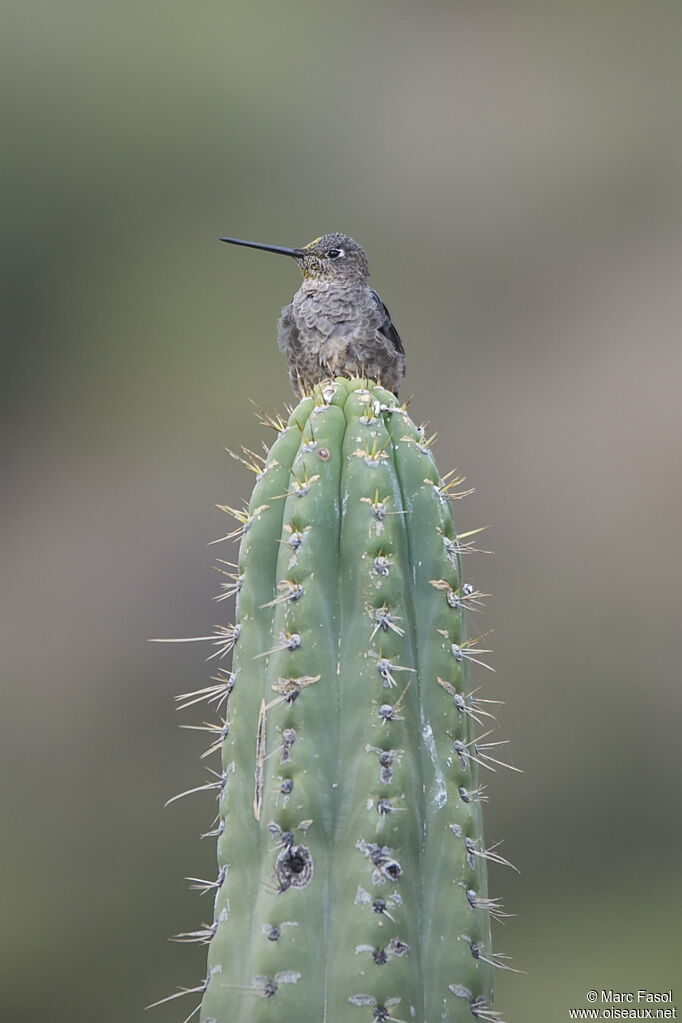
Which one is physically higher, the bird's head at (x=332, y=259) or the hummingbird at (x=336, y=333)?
the bird's head at (x=332, y=259)

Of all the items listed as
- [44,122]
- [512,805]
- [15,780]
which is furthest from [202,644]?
[44,122]

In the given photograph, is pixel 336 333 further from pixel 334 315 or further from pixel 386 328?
pixel 386 328

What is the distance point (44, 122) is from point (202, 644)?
3209mm

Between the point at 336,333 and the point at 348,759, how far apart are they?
58.3 inches

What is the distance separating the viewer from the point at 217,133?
21.1 ft

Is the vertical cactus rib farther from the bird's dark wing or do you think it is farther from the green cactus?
the bird's dark wing

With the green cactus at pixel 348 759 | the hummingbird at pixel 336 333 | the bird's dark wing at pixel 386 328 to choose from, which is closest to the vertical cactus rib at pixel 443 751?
the green cactus at pixel 348 759

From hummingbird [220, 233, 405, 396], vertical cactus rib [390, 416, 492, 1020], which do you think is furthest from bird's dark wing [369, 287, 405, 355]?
vertical cactus rib [390, 416, 492, 1020]

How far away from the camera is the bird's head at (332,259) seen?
3.03 metres

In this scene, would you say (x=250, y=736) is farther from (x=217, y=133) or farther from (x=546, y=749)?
(x=217, y=133)

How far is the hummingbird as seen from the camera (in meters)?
2.83

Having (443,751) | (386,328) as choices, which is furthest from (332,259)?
(443,751)

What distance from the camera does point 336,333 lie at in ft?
9.33

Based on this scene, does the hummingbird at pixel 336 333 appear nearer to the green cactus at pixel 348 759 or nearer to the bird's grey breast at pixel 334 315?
the bird's grey breast at pixel 334 315
